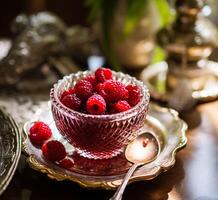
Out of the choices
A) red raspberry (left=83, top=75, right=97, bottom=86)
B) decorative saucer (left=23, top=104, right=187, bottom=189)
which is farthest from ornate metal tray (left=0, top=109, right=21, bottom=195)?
red raspberry (left=83, top=75, right=97, bottom=86)

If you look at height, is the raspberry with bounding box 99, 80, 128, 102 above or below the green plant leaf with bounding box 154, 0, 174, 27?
above

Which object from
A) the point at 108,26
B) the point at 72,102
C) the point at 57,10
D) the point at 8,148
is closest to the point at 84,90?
the point at 72,102

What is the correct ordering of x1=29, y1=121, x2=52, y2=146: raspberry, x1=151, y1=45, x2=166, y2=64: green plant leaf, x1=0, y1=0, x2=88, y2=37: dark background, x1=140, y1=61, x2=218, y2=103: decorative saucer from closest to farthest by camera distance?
x1=29, y1=121, x2=52, y2=146: raspberry
x1=140, y1=61, x2=218, y2=103: decorative saucer
x1=151, y1=45, x2=166, y2=64: green plant leaf
x1=0, y1=0, x2=88, y2=37: dark background

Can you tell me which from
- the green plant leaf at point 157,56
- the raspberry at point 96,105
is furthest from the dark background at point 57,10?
the raspberry at point 96,105

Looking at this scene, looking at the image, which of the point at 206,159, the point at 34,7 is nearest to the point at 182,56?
the point at 206,159

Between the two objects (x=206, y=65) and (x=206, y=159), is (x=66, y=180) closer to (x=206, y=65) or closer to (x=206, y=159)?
(x=206, y=159)

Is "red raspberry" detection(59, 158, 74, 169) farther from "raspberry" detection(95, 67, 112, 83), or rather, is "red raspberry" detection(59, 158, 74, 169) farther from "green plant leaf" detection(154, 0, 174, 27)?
"green plant leaf" detection(154, 0, 174, 27)

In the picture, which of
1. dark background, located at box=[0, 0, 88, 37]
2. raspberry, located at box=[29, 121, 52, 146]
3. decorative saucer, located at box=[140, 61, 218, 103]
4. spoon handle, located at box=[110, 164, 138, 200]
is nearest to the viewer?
spoon handle, located at box=[110, 164, 138, 200]
